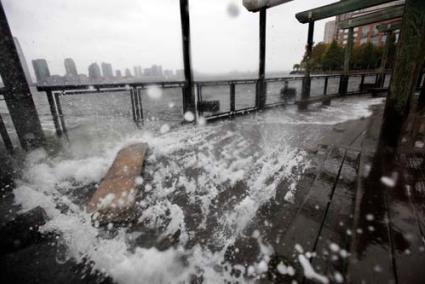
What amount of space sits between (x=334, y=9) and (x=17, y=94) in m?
8.79

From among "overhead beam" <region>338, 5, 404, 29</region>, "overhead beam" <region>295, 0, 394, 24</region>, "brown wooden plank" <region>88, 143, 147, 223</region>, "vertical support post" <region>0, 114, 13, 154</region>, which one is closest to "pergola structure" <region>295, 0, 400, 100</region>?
"overhead beam" <region>295, 0, 394, 24</region>

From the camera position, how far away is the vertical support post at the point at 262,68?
5.70m

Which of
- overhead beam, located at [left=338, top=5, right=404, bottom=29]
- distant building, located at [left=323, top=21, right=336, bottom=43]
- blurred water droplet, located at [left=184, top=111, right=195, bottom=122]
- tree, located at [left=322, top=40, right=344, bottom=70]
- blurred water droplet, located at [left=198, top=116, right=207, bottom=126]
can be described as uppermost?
distant building, located at [left=323, top=21, right=336, bottom=43]

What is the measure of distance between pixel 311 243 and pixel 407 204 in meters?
1.07

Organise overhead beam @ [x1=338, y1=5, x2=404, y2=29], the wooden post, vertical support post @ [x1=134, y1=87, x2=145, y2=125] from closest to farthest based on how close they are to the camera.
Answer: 1. the wooden post
2. vertical support post @ [x1=134, y1=87, x2=145, y2=125]
3. overhead beam @ [x1=338, y1=5, x2=404, y2=29]

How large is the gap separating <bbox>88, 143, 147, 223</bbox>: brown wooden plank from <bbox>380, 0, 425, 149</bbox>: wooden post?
361 cm

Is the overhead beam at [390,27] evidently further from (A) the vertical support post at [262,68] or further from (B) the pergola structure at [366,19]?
(A) the vertical support post at [262,68]

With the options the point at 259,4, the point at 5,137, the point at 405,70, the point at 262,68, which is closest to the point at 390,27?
the point at 262,68

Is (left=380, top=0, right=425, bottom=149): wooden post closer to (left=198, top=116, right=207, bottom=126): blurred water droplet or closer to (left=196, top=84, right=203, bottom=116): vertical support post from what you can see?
(left=198, top=116, right=207, bottom=126): blurred water droplet

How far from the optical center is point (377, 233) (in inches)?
53.1

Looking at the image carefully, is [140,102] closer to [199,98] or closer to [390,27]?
[199,98]

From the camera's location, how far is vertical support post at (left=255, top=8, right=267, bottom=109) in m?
5.70

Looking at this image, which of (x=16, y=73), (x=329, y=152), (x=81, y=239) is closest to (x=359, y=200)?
(x=329, y=152)

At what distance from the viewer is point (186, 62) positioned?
4391 millimetres
